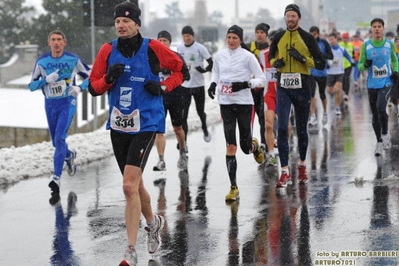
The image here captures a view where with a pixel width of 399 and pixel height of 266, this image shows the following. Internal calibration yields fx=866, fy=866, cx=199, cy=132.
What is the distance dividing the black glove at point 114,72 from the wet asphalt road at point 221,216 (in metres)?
1.43

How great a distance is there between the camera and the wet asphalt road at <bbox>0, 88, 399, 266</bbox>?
693 centimetres

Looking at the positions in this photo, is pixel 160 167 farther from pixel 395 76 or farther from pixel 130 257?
pixel 130 257

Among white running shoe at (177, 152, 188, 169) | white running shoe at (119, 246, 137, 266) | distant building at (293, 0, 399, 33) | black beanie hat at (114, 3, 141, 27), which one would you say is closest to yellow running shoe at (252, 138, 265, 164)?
white running shoe at (177, 152, 188, 169)

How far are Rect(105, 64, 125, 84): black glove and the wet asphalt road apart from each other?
4.69 feet

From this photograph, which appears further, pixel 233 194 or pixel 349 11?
pixel 349 11

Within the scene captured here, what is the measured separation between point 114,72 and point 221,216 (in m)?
2.30

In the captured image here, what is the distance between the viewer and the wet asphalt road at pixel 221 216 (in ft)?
22.7

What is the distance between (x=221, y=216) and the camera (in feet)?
27.8

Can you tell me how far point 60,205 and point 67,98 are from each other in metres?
1.70

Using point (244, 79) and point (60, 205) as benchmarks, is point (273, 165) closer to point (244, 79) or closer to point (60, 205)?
point (244, 79)

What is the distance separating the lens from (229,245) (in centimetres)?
723

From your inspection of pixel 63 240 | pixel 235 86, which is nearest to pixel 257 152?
pixel 235 86

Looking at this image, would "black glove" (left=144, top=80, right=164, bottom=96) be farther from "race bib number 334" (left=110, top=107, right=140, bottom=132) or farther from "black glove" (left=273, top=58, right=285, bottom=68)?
"black glove" (left=273, top=58, right=285, bottom=68)

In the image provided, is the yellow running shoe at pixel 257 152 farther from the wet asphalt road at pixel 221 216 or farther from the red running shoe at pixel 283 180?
the red running shoe at pixel 283 180
